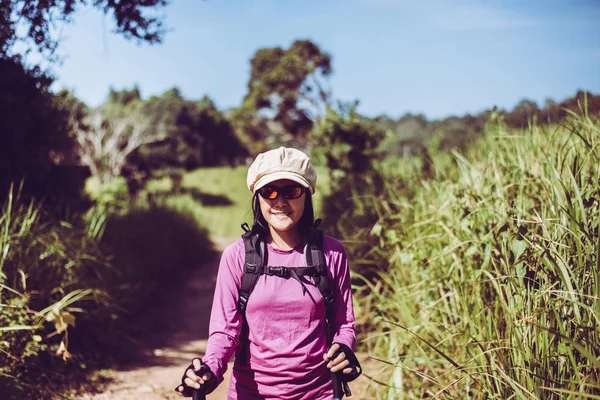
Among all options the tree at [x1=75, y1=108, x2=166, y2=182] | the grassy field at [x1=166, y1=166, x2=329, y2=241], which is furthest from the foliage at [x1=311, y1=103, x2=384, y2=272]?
the tree at [x1=75, y1=108, x2=166, y2=182]

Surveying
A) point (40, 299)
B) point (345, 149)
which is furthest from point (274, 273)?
point (345, 149)

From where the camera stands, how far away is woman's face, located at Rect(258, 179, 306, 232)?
6.72 feet

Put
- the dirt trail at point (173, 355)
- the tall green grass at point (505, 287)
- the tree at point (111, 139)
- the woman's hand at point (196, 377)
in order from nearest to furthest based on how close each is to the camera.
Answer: the woman's hand at point (196, 377), the tall green grass at point (505, 287), the dirt trail at point (173, 355), the tree at point (111, 139)

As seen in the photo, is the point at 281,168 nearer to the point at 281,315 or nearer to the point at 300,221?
the point at 300,221

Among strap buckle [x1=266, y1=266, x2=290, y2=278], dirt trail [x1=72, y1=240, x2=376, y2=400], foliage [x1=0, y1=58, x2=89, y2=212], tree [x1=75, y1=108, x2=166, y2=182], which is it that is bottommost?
dirt trail [x1=72, y1=240, x2=376, y2=400]

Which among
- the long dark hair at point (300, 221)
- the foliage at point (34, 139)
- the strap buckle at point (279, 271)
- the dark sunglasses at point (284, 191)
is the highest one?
the foliage at point (34, 139)

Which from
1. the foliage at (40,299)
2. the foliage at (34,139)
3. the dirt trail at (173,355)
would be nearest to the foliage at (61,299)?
the foliage at (40,299)

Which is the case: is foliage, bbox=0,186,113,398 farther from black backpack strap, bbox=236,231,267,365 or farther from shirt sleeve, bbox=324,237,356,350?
shirt sleeve, bbox=324,237,356,350

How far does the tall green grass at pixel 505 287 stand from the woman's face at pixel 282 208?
0.78 metres

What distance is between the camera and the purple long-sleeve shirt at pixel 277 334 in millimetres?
1951

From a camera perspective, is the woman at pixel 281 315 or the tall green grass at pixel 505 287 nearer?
the woman at pixel 281 315

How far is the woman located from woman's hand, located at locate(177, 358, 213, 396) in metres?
0.14

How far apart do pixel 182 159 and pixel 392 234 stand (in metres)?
32.0

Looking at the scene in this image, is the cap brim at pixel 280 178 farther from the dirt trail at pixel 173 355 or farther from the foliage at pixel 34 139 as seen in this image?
the foliage at pixel 34 139
